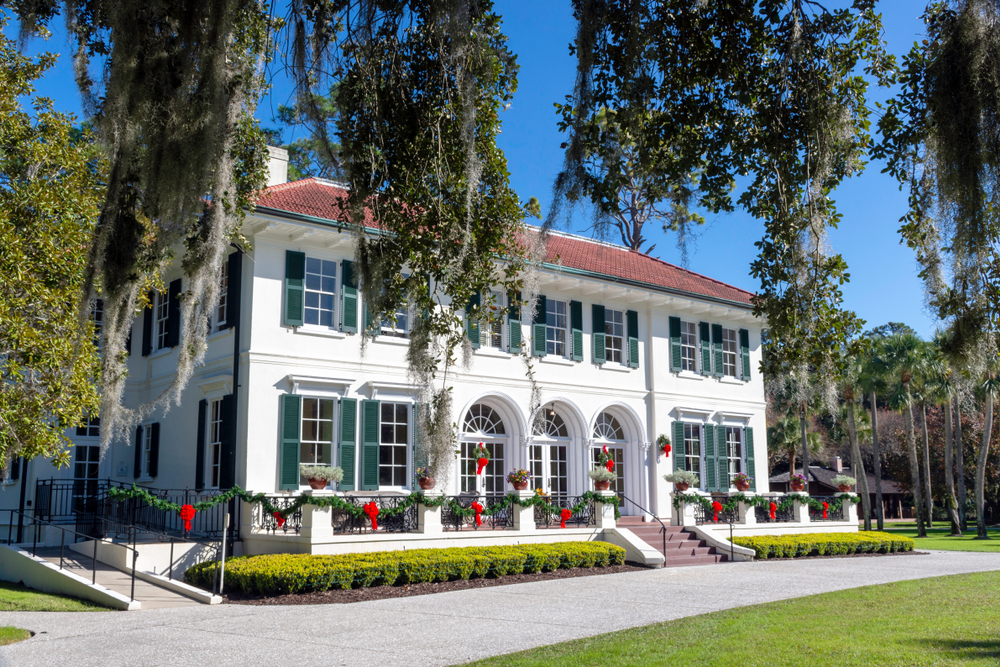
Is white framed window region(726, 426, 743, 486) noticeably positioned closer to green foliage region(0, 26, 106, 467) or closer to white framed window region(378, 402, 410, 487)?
white framed window region(378, 402, 410, 487)

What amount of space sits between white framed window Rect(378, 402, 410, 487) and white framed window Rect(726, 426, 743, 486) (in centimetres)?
1003

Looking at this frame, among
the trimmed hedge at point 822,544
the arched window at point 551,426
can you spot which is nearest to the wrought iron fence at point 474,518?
the arched window at point 551,426

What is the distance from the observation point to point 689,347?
22969mm

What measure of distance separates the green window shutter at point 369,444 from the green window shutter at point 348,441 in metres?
0.16

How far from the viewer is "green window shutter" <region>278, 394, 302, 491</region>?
15.6 metres

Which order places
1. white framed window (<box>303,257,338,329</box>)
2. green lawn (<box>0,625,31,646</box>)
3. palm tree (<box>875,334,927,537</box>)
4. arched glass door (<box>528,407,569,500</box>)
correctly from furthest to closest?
palm tree (<box>875,334,927,537</box>) → arched glass door (<box>528,407,569,500</box>) → white framed window (<box>303,257,338,329</box>) → green lawn (<box>0,625,31,646</box>)

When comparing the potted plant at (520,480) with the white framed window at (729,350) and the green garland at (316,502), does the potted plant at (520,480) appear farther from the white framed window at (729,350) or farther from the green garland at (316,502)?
the white framed window at (729,350)

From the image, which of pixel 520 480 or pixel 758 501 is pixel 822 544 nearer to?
pixel 758 501

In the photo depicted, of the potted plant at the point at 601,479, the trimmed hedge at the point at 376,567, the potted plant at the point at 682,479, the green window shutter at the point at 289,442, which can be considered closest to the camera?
the trimmed hedge at the point at 376,567

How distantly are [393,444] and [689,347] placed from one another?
9511 millimetres

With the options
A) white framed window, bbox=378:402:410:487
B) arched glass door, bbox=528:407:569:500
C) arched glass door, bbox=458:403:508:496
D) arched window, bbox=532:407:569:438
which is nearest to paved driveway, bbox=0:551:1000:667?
white framed window, bbox=378:402:410:487

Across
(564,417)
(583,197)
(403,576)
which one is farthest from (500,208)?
(564,417)

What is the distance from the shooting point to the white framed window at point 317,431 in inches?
633

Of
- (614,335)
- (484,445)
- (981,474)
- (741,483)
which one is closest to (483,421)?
(484,445)
